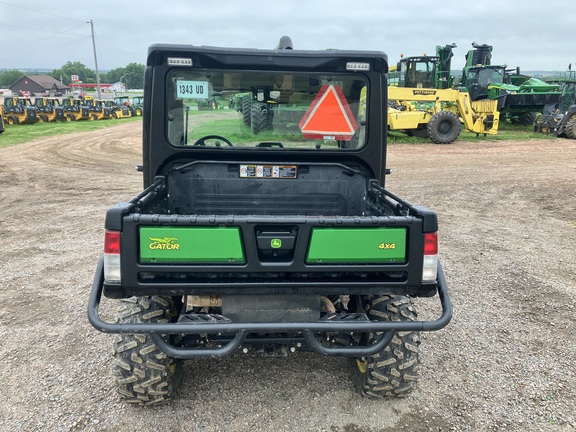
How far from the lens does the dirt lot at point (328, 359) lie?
2.94m

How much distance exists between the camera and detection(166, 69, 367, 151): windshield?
142 inches

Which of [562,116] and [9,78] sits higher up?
[9,78]

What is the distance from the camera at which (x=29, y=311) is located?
14.0 ft

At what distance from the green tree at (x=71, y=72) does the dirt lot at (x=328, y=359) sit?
12566cm

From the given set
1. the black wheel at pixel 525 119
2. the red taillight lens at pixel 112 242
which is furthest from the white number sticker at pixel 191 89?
the black wheel at pixel 525 119

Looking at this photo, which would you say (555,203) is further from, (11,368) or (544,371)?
(11,368)

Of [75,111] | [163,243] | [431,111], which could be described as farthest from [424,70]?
[75,111]

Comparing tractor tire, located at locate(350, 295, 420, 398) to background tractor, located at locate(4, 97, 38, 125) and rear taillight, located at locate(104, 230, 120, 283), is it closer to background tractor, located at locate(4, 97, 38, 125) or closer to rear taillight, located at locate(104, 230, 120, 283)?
rear taillight, located at locate(104, 230, 120, 283)

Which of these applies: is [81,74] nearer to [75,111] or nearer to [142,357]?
[75,111]

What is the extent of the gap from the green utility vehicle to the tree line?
352 ft

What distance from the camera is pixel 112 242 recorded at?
2.44 meters

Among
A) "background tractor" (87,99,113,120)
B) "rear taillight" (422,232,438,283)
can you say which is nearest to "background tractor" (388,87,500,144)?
"rear taillight" (422,232,438,283)

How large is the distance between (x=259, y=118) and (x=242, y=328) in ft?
6.55

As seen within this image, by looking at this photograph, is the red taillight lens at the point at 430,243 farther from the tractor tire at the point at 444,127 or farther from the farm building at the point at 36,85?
the farm building at the point at 36,85
